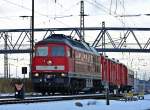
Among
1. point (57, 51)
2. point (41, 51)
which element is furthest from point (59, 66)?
point (41, 51)

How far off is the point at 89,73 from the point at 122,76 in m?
19.1

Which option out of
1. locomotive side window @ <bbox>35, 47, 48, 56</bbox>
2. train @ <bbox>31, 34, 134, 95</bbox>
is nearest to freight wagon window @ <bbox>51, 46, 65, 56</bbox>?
train @ <bbox>31, 34, 134, 95</bbox>

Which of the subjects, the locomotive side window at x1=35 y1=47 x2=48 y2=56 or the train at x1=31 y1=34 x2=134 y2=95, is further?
the locomotive side window at x1=35 y1=47 x2=48 y2=56

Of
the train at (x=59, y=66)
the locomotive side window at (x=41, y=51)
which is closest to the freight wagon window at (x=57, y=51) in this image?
the train at (x=59, y=66)

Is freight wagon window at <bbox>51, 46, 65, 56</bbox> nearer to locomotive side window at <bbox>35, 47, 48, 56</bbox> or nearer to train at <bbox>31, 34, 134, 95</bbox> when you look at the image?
train at <bbox>31, 34, 134, 95</bbox>

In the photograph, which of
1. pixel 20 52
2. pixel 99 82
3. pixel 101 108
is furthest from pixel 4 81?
pixel 20 52

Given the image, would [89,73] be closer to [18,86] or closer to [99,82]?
[99,82]

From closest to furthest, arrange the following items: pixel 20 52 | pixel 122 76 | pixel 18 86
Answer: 1. pixel 18 86
2. pixel 122 76
3. pixel 20 52

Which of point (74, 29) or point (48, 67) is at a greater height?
point (74, 29)

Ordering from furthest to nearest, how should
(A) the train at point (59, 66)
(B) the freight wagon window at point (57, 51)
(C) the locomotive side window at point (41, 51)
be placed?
(C) the locomotive side window at point (41, 51)
(B) the freight wagon window at point (57, 51)
(A) the train at point (59, 66)

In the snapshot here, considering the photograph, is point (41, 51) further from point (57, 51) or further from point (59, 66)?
point (59, 66)

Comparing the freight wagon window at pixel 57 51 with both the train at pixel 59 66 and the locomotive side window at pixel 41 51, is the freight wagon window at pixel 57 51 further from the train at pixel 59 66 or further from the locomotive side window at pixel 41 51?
the locomotive side window at pixel 41 51

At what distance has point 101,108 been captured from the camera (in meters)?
25.4

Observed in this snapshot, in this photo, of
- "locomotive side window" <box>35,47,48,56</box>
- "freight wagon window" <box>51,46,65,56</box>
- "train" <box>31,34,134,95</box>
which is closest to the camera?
"train" <box>31,34,134,95</box>
